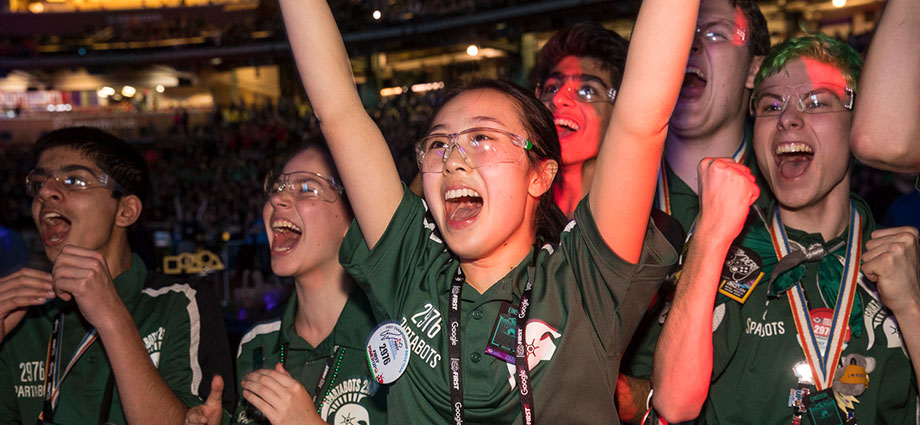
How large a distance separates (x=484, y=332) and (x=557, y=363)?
0.71 ft

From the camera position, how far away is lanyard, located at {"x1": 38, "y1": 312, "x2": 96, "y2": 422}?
264 centimetres

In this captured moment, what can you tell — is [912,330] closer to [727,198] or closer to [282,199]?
[727,198]

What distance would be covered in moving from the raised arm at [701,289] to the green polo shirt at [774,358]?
425mm

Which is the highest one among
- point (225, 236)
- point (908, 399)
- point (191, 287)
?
point (225, 236)

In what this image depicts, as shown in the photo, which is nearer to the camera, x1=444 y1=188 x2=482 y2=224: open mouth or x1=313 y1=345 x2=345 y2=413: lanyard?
x1=444 y1=188 x2=482 y2=224: open mouth

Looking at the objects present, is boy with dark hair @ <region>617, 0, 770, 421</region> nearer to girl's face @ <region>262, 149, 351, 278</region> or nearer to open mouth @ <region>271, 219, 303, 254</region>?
girl's face @ <region>262, 149, 351, 278</region>

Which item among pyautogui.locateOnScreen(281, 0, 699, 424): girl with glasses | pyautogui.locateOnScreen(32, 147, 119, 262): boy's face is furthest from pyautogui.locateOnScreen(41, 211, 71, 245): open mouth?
pyautogui.locateOnScreen(281, 0, 699, 424): girl with glasses

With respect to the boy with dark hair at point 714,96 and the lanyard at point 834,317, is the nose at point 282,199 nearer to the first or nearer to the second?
the boy with dark hair at point 714,96

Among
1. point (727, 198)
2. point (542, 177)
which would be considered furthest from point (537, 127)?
point (727, 198)

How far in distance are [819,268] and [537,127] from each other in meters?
1.11

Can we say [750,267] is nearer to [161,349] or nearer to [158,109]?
[161,349]

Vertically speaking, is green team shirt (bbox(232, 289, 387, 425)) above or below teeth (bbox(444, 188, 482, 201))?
below

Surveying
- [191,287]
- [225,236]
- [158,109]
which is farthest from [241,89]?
[191,287]

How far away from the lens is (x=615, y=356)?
1767 millimetres
